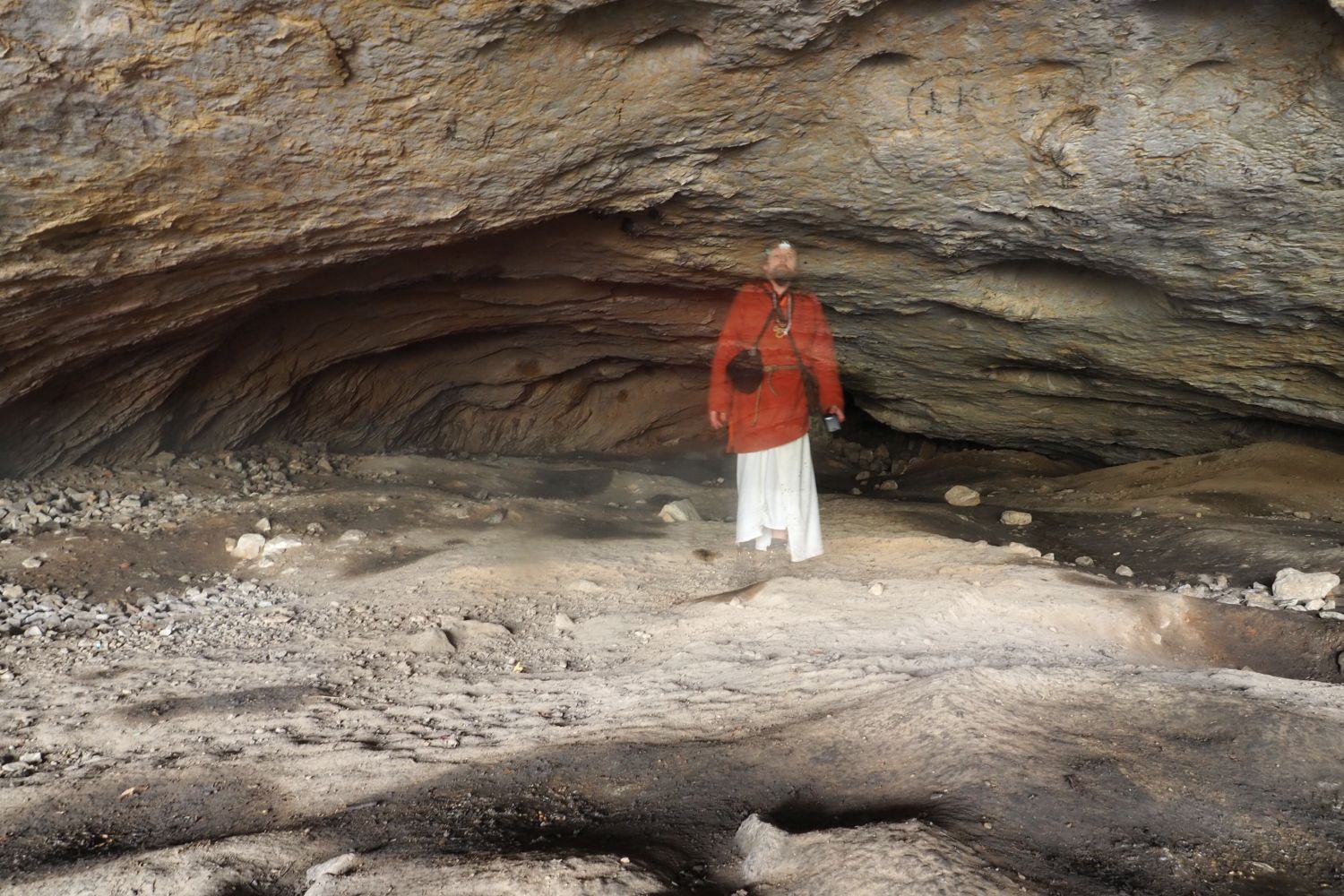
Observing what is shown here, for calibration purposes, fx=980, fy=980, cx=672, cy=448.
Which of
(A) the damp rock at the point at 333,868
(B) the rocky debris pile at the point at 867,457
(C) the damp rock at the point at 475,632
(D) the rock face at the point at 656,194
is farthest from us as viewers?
(B) the rocky debris pile at the point at 867,457

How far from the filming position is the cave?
2.45 meters

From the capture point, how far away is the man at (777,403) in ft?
15.5

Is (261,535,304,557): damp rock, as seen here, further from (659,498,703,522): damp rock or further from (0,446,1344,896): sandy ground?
(659,498,703,522): damp rock

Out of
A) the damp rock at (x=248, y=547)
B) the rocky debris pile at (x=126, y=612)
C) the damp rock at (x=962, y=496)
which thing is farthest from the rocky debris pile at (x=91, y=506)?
the damp rock at (x=962, y=496)

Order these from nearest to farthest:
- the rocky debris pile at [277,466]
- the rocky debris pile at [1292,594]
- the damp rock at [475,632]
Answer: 1. the damp rock at [475,632]
2. the rocky debris pile at [1292,594]
3. the rocky debris pile at [277,466]

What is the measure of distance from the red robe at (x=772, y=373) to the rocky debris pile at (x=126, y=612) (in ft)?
7.34

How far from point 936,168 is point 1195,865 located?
3.52 meters

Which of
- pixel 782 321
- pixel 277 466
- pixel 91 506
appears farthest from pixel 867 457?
pixel 91 506

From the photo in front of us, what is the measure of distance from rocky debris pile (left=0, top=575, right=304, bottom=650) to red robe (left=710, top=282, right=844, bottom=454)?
2.24 m

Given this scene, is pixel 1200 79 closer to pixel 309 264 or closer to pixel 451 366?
pixel 309 264

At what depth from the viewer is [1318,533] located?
5215 mm

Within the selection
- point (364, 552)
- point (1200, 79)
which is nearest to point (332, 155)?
point (364, 552)

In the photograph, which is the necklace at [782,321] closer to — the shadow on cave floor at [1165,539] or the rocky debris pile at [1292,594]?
the shadow on cave floor at [1165,539]

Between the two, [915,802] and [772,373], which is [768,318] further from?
[915,802]
